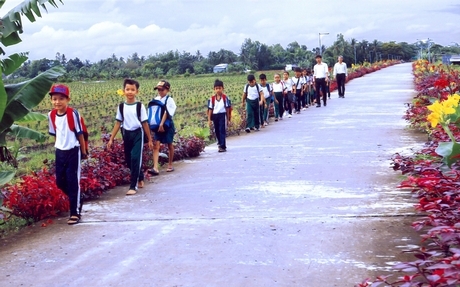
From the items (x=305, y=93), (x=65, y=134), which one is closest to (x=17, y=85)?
(x=65, y=134)

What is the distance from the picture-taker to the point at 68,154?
23.1 ft

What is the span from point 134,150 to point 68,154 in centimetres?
145

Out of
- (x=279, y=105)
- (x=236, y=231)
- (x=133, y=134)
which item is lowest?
(x=236, y=231)

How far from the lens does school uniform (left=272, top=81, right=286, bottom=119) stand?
18.0 meters

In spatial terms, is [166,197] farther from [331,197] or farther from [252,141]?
[252,141]

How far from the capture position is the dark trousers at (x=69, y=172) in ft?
22.9

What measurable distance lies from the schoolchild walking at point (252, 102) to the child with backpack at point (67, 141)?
8499 millimetres

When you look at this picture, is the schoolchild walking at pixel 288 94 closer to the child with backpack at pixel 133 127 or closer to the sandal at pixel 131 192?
the child with backpack at pixel 133 127

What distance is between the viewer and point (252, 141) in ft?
→ 44.1

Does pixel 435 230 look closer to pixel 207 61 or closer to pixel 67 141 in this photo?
pixel 67 141

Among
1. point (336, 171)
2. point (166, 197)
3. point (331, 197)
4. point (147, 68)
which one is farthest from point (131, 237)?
point (147, 68)

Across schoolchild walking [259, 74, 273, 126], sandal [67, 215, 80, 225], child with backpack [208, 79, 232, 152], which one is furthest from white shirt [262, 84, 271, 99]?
sandal [67, 215, 80, 225]

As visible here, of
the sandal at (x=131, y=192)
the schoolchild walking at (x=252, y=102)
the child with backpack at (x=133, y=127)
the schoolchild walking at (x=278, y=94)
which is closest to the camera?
the sandal at (x=131, y=192)

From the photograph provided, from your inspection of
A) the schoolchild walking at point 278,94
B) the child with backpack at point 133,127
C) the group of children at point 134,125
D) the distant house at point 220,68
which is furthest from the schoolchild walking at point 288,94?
the distant house at point 220,68
